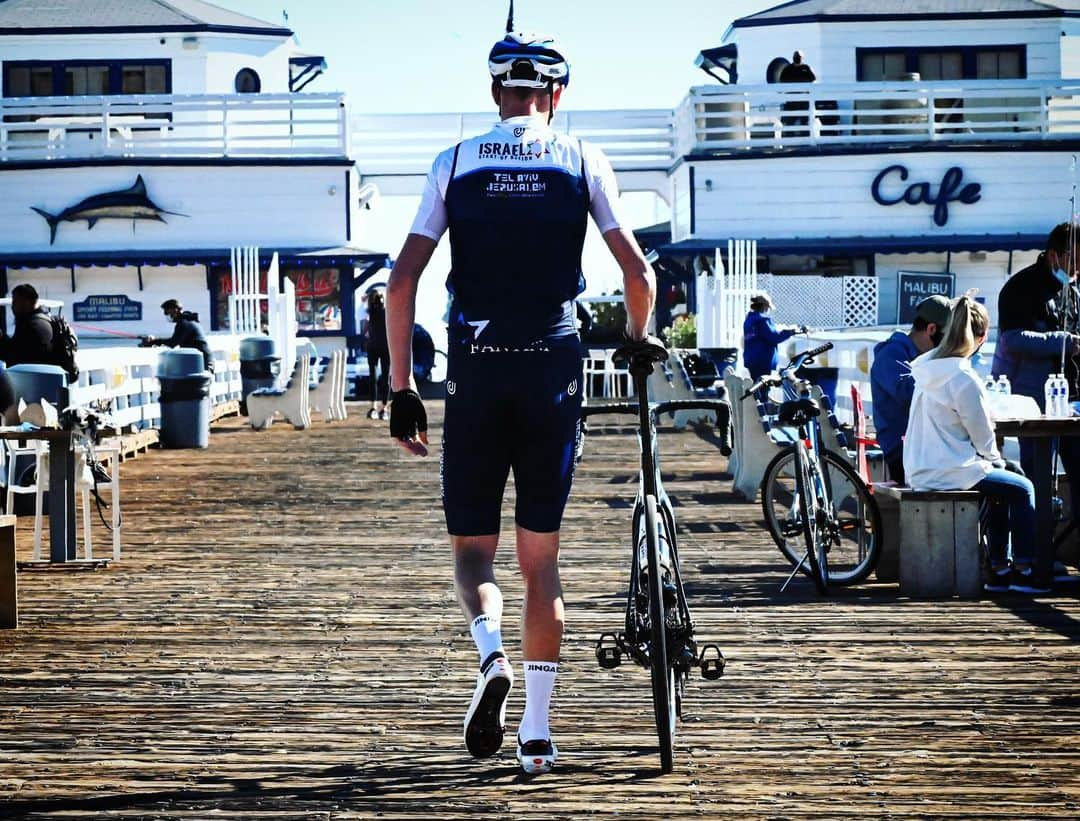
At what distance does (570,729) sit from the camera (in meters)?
6.23

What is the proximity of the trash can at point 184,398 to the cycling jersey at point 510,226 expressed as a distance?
1620cm

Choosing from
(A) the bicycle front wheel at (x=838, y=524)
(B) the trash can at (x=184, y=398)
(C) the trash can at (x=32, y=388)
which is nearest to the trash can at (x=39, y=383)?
(C) the trash can at (x=32, y=388)

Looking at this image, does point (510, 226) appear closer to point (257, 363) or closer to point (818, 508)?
point (818, 508)

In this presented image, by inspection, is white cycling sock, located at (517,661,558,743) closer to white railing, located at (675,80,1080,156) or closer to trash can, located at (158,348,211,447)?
trash can, located at (158,348,211,447)

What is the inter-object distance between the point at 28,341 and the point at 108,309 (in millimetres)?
25307

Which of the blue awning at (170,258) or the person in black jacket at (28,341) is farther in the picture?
the blue awning at (170,258)

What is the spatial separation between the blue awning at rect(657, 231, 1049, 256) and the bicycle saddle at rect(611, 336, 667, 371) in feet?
109

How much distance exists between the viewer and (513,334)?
5422 millimetres

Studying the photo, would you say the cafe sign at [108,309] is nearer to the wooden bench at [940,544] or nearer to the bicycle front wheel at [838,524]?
the bicycle front wheel at [838,524]

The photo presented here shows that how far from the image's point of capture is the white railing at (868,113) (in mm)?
38938

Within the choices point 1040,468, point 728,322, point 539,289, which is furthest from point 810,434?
point 728,322

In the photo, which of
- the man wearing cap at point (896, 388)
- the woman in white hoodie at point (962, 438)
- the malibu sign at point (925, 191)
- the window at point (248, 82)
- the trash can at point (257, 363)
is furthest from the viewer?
the window at point (248, 82)

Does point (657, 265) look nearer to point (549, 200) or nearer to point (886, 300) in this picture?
point (886, 300)

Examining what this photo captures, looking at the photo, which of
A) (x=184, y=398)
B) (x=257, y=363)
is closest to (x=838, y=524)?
(x=184, y=398)
